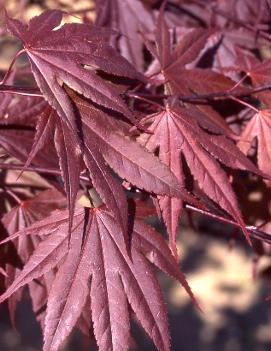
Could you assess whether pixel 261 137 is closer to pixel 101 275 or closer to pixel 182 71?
pixel 182 71

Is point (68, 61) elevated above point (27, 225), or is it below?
above

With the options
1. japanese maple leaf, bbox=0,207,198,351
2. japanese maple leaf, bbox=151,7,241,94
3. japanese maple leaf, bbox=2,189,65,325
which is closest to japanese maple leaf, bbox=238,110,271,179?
japanese maple leaf, bbox=151,7,241,94

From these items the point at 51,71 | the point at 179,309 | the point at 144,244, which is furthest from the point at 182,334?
the point at 51,71

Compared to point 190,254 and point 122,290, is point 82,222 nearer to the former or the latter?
point 122,290

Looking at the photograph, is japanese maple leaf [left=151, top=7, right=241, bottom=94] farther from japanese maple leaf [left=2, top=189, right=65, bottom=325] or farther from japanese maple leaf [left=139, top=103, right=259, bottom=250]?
japanese maple leaf [left=2, top=189, right=65, bottom=325]

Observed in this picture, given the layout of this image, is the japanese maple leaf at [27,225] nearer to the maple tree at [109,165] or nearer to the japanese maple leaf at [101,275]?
the maple tree at [109,165]

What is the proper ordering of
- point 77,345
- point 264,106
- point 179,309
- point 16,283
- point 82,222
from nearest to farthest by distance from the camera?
point 16,283, point 82,222, point 264,106, point 77,345, point 179,309

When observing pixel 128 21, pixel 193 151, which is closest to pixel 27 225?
pixel 193 151

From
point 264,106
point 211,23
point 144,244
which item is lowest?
point 144,244
